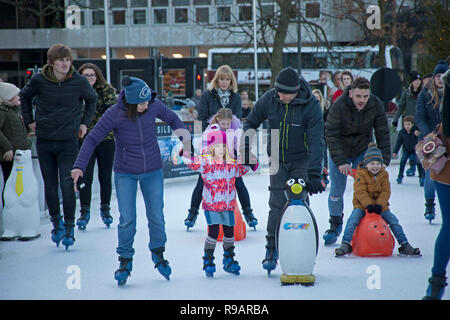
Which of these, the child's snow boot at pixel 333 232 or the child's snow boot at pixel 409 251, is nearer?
the child's snow boot at pixel 409 251

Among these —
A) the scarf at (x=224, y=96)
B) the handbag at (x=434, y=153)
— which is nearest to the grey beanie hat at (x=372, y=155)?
the handbag at (x=434, y=153)

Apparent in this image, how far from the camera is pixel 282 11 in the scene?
60.8 feet

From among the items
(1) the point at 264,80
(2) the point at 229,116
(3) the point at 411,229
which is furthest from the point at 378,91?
(1) the point at 264,80

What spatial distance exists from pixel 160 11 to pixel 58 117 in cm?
3865

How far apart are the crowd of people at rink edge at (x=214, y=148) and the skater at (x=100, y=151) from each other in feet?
0.05

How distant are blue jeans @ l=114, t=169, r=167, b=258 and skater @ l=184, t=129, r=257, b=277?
0.34 metres

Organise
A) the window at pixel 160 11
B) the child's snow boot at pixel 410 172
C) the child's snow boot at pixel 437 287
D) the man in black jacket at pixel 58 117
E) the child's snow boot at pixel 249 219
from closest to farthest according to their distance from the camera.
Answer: the child's snow boot at pixel 437 287, the man in black jacket at pixel 58 117, the child's snow boot at pixel 249 219, the child's snow boot at pixel 410 172, the window at pixel 160 11

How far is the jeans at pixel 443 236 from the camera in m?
3.76

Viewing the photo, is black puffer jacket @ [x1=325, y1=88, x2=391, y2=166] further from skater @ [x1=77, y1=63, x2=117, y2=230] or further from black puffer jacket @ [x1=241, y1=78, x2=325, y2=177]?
skater @ [x1=77, y1=63, x2=117, y2=230]

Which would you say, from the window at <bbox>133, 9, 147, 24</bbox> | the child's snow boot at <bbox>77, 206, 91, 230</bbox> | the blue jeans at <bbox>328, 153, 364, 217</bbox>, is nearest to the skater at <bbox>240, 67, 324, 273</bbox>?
the blue jeans at <bbox>328, 153, 364, 217</bbox>

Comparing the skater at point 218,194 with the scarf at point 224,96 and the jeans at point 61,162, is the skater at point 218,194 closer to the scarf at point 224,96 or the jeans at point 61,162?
the jeans at point 61,162

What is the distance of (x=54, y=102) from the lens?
583 centimetres

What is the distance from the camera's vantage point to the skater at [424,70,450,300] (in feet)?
12.2

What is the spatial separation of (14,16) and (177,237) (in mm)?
42079
